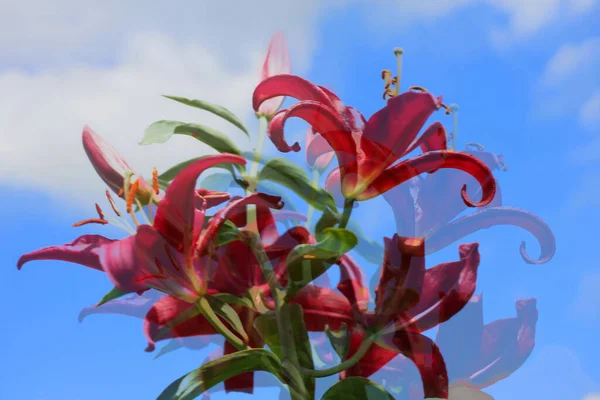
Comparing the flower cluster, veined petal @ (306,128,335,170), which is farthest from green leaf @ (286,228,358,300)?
veined petal @ (306,128,335,170)

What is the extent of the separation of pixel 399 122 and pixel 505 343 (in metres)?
0.21

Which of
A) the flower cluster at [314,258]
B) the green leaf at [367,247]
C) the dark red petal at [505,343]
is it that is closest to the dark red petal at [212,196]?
the flower cluster at [314,258]

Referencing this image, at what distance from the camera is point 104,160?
1.86ft

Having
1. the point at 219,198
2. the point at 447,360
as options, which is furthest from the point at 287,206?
the point at 447,360

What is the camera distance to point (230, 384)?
584 mm

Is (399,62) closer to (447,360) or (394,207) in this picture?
(394,207)

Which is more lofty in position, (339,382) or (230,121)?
(230,121)

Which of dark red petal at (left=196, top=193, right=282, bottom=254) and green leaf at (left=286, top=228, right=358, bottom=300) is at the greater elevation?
dark red petal at (left=196, top=193, right=282, bottom=254)

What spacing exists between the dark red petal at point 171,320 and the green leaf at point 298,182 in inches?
4.8

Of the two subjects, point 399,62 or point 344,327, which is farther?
point 399,62

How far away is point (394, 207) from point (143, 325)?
0.22 metres

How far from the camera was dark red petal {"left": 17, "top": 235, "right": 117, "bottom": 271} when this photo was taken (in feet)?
1.78

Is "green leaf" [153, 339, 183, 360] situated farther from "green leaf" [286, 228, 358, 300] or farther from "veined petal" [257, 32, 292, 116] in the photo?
"veined petal" [257, 32, 292, 116]

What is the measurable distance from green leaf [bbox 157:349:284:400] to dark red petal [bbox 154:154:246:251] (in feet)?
A: 0.29
